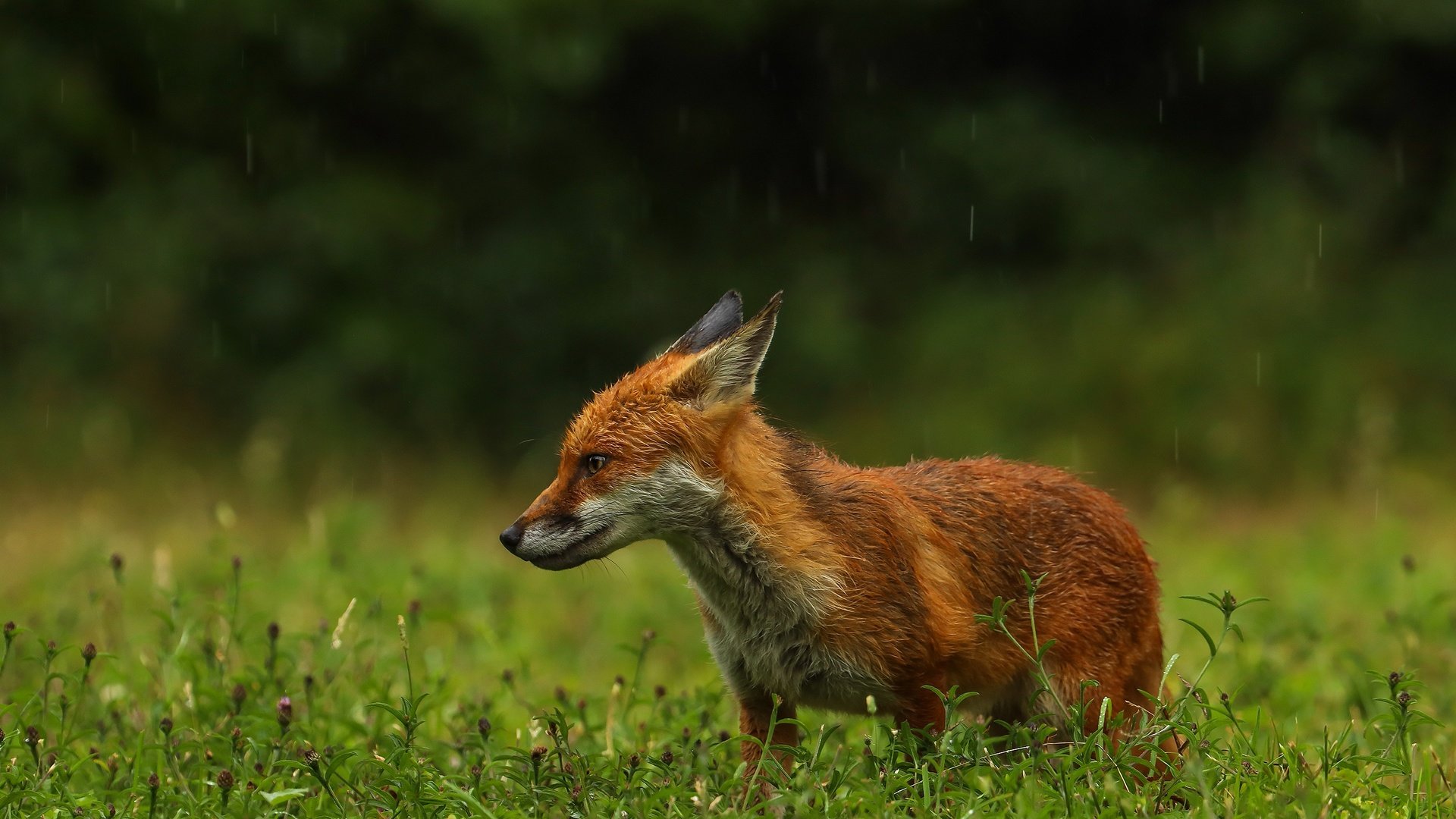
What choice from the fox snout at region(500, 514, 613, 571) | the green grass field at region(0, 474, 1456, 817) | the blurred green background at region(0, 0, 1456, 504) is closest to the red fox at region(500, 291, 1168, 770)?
the fox snout at region(500, 514, 613, 571)

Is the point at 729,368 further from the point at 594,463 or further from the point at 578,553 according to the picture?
the point at 578,553

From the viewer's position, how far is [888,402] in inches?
541

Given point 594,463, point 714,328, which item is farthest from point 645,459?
point 714,328

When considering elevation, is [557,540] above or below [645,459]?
below

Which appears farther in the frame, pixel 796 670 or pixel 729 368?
pixel 729 368

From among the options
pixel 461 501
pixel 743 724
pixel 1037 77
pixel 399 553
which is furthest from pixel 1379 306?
pixel 743 724

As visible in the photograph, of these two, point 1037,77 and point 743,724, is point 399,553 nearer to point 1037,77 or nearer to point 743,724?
point 743,724

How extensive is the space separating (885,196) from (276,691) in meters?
10.9

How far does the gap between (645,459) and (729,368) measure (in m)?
0.38

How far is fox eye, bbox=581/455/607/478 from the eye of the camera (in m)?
4.34

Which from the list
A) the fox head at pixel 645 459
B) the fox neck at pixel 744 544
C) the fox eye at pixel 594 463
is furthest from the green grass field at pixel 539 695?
the fox eye at pixel 594 463

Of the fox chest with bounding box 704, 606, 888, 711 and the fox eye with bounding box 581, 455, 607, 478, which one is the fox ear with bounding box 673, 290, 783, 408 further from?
the fox chest with bounding box 704, 606, 888, 711

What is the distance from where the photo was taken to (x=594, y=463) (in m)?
4.35

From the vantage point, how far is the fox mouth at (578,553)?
167 inches
